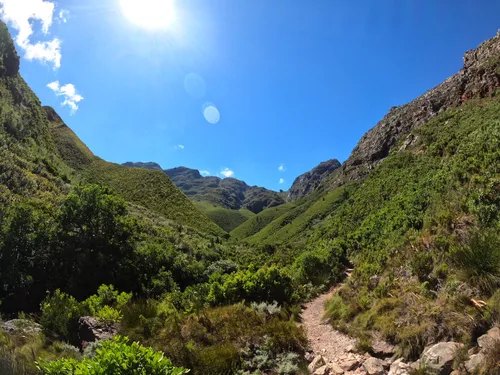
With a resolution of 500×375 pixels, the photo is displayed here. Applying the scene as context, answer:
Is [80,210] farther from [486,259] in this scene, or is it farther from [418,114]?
[418,114]

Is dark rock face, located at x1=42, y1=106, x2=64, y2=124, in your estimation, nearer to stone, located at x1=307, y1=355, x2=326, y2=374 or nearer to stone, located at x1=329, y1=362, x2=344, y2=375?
stone, located at x1=307, y1=355, x2=326, y2=374

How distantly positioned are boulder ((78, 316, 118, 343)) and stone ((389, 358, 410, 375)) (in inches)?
258

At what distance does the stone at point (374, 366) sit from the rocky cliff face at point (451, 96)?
40271 millimetres

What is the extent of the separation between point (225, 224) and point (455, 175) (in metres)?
149

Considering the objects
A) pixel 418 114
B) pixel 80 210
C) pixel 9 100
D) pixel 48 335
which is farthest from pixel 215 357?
pixel 418 114

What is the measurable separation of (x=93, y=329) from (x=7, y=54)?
76793mm

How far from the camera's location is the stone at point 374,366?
18.9 ft

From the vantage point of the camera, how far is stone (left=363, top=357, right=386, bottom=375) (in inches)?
226

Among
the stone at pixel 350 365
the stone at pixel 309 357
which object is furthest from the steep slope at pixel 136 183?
the stone at pixel 350 365

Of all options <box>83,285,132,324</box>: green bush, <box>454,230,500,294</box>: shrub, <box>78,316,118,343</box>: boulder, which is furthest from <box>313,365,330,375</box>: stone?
<box>83,285,132,324</box>: green bush

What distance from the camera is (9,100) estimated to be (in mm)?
49594

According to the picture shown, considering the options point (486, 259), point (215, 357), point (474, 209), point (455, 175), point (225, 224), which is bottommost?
point (215, 357)

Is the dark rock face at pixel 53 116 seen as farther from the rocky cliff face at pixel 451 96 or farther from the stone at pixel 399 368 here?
the stone at pixel 399 368

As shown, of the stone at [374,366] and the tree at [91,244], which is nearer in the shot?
the stone at [374,366]
